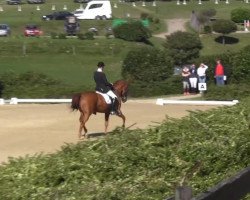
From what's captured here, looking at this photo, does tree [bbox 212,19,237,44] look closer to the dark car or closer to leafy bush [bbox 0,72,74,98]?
the dark car

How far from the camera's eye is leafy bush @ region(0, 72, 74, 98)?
3186 cm

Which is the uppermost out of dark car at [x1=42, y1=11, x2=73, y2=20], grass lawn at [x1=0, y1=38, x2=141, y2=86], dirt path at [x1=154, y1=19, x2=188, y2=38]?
dark car at [x1=42, y1=11, x2=73, y2=20]

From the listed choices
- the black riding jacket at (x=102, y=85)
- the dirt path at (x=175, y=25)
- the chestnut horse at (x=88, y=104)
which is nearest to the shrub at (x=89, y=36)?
the dirt path at (x=175, y=25)

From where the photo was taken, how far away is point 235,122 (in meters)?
9.31

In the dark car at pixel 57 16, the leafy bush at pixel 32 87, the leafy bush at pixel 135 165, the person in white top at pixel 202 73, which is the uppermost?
the leafy bush at pixel 135 165

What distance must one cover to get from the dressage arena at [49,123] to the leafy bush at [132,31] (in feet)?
82.5

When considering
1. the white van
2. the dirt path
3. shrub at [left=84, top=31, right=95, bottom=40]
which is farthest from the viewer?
the white van

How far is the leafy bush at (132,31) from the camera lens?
5569 cm

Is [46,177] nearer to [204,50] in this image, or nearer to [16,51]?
[16,51]

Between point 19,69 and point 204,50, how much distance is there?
1516 centimetres

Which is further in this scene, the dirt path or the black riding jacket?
the dirt path

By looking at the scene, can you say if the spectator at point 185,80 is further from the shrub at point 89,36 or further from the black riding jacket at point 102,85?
the shrub at point 89,36

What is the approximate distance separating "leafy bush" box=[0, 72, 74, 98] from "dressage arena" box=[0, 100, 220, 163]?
2.25 m

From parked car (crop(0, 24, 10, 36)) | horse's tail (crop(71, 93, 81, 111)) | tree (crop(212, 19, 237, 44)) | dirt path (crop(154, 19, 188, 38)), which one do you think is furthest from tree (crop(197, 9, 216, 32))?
horse's tail (crop(71, 93, 81, 111))
